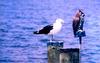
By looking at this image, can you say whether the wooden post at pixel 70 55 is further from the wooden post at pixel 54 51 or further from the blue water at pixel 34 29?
the blue water at pixel 34 29

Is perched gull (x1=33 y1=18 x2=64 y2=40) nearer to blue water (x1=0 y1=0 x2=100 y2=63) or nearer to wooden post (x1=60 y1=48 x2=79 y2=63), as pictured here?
wooden post (x1=60 y1=48 x2=79 y2=63)

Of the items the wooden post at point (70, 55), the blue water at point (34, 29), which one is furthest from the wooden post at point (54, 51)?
the blue water at point (34, 29)

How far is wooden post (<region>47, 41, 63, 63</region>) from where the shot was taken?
3127 mm

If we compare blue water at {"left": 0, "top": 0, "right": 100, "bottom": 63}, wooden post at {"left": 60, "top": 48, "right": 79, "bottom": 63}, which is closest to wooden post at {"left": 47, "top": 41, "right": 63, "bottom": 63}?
wooden post at {"left": 60, "top": 48, "right": 79, "bottom": 63}

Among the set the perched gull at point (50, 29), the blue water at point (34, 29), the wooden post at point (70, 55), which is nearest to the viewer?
the wooden post at point (70, 55)

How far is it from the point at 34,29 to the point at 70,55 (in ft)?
20.6

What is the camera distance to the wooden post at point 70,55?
3062 millimetres

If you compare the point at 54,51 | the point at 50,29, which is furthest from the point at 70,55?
the point at 50,29

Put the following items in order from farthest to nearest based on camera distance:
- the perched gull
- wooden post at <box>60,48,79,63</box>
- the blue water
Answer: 1. the blue water
2. the perched gull
3. wooden post at <box>60,48,79,63</box>

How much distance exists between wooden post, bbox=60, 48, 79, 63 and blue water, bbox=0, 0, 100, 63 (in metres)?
3.19

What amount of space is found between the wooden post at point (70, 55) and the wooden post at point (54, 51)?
1.8 inches

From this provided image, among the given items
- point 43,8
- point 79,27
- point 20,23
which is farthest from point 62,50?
point 43,8

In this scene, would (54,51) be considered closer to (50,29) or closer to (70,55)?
(70,55)

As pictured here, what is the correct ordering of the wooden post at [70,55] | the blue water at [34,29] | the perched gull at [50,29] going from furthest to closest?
the blue water at [34,29] → the perched gull at [50,29] → the wooden post at [70,55]
